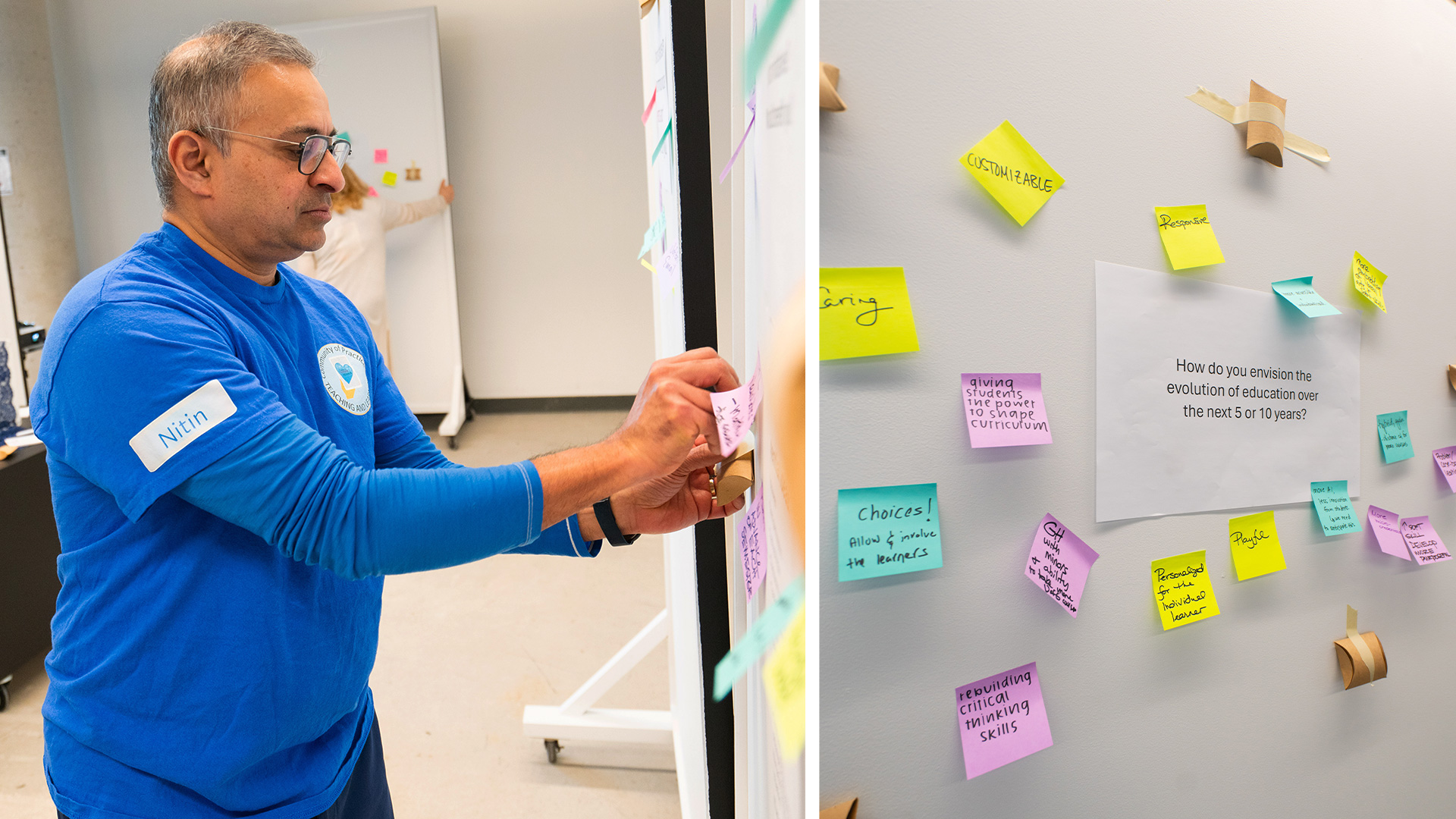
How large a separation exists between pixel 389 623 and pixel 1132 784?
7.63ft

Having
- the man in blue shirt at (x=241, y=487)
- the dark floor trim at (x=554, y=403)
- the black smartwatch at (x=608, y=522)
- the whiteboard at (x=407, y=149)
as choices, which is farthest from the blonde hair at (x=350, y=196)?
the black smartwatch at (x=608, y=522)

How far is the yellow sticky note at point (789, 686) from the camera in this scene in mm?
369

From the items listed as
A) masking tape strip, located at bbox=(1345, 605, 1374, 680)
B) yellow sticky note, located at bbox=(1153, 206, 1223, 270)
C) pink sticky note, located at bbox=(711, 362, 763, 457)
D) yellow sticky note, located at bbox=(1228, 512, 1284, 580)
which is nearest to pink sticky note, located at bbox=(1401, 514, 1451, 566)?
masking tape strip, located at bbox=(1345, 605, 1374, 680)

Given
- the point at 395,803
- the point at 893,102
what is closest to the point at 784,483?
the point at 893,102

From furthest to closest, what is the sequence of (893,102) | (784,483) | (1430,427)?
1. (1430,427)
2. (893,102)
3. (784,483)

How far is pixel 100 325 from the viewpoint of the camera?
0.68 meters

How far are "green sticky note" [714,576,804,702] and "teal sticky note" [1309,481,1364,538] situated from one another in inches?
27.7

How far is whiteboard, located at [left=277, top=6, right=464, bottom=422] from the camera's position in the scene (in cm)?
411

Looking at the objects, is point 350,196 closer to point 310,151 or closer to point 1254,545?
point 310,151

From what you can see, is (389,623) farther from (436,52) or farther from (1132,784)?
(436,52)

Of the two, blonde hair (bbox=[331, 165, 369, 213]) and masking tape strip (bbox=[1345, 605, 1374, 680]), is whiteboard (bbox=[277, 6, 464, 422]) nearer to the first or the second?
blonde hair (bbox=[331, 165, 369, 213])

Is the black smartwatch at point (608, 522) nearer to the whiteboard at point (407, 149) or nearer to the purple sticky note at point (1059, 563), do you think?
the purple sticky note at point (1059, 563)

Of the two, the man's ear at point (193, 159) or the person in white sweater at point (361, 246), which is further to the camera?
the person in white sweater at point (361, 246)

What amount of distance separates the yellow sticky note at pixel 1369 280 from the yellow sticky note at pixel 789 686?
2.66 ft
